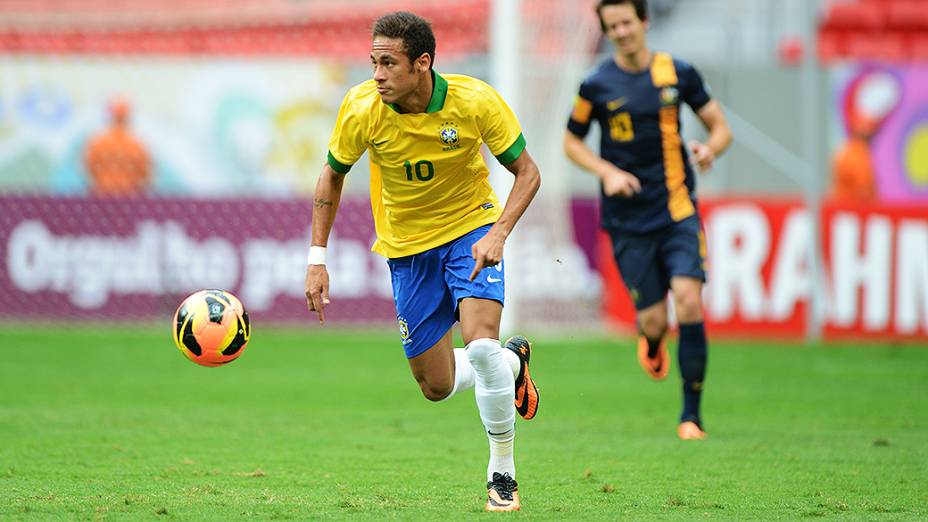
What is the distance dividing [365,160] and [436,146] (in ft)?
35.9

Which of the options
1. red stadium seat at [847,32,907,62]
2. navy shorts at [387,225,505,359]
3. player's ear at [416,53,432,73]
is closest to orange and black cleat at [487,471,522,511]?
navy shorts at [387,225,505,359]

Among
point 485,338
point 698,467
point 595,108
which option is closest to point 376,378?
point 595,108

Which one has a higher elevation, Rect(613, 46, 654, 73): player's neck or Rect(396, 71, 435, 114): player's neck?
Rect(613, 46, 654, 73): player's neck

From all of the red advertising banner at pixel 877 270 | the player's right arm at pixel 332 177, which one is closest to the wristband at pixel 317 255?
the player's right arm at pixel 332 177

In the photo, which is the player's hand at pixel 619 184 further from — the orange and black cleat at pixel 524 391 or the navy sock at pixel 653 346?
the orange and black cleat at pixel 524 391

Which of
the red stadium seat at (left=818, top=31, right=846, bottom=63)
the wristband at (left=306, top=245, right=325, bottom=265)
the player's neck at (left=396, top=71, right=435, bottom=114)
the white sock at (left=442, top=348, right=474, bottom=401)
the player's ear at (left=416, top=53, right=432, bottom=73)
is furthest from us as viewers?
the red stadium seat at (left=818, top=31, right=846, bottom=63)

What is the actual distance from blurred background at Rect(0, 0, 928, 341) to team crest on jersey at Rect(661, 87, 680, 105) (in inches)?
232

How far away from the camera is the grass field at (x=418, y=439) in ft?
19.6

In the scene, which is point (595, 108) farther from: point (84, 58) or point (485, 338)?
point (84, 58)

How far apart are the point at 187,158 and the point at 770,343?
777 centimetres

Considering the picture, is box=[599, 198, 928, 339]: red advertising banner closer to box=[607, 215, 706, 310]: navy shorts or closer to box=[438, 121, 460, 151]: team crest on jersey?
box=[607, 215, 706, 310]: navy shorts

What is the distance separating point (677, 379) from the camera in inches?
488

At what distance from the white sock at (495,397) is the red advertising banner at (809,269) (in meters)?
9.56

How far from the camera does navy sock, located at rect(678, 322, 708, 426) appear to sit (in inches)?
334
